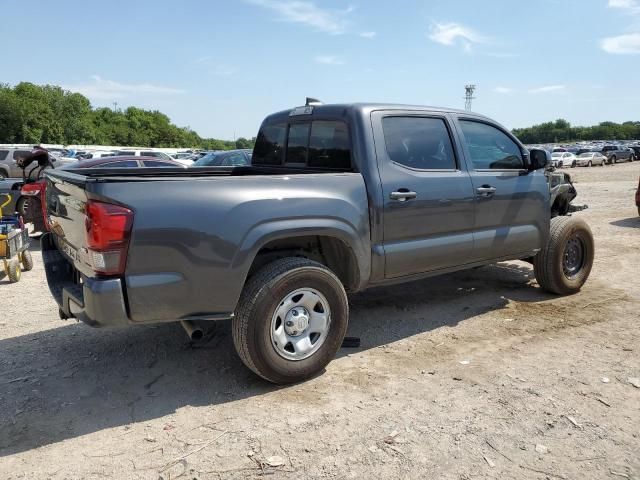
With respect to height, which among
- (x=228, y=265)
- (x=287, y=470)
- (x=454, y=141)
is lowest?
(x=287, y=470)

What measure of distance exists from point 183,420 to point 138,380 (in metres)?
0.75

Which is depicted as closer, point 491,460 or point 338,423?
point 491,460

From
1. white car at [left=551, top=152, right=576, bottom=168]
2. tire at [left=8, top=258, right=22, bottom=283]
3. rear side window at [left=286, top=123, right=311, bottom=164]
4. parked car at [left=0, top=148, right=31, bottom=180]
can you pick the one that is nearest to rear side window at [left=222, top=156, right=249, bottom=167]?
tire at [left=8, top=258, right=22, bottom=283]

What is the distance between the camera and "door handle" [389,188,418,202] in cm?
393

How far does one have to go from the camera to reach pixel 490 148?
4.91 metres

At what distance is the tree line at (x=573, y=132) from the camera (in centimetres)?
12188

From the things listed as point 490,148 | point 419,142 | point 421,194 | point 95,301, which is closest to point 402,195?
point 421,194

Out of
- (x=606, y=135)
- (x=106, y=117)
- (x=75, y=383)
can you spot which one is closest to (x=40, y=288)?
(x=75, y=383)

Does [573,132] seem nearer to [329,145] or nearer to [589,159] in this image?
[589,159]

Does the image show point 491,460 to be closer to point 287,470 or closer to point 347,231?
point 287,470

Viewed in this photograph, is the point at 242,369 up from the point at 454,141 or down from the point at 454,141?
down

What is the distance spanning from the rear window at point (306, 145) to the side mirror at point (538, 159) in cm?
210

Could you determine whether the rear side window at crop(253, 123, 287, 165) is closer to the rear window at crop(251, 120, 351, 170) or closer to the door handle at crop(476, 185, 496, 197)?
the rear window at crop(251, 120, 351, 170)

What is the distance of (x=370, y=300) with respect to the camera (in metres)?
5.50
